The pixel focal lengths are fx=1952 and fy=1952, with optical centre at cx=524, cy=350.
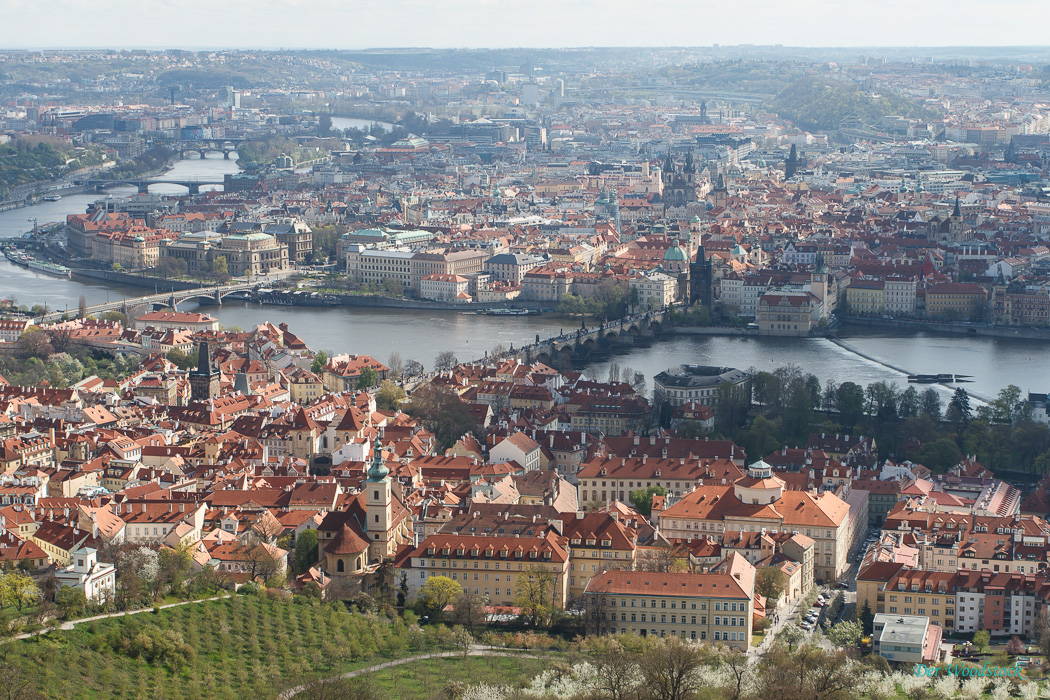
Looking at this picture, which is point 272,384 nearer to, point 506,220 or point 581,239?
point 581,239

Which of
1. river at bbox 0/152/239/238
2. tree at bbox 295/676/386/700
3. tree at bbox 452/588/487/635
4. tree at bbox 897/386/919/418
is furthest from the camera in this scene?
river at bbox 0/152/239/238

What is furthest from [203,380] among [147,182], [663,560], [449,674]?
[147,182]

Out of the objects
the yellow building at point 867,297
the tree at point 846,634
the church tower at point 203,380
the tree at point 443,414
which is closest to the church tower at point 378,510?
the tree at point 846,634

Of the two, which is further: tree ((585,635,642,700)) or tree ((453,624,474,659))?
tree ((453,624,474,659))

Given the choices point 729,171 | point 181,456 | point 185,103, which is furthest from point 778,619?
point 185,103

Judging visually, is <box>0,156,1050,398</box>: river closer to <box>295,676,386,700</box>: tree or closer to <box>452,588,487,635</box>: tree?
<box>452,588,487,635</box>: tree

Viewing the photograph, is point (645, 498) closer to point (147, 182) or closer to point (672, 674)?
point (672, 674)

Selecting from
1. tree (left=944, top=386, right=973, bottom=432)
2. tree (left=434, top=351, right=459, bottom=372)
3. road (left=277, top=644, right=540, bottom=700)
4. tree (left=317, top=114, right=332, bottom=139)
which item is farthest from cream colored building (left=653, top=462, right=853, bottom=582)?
tree (left=317, top=114, right=332, bottom=139)
